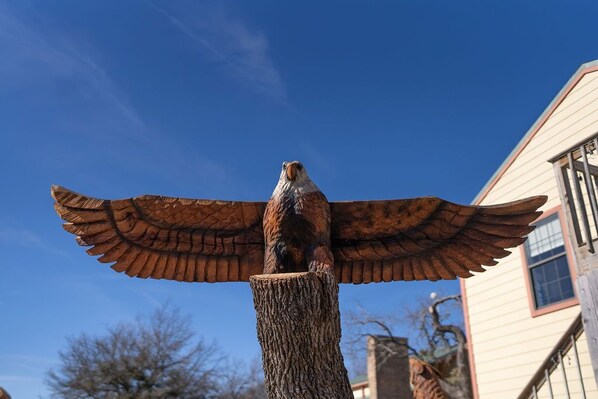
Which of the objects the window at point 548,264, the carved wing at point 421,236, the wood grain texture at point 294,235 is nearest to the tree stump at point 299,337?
the wood grain texture at point 294,235

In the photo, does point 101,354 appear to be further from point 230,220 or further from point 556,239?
point 230,220

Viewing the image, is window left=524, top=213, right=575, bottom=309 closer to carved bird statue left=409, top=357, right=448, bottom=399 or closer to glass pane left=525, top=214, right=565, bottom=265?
glass pane left=525, top=214, right=565, bottom=265

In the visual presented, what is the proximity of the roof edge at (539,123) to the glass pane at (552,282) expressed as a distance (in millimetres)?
1963

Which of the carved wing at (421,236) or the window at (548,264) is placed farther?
the window at (548,264)

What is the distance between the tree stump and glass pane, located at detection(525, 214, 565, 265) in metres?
6.73

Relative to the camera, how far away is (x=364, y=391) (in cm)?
2064

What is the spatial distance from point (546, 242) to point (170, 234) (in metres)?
7.15

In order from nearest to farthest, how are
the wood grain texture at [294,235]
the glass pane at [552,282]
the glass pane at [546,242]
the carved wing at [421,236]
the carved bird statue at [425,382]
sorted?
the wood grain texture at [294,235], the carved wing at [421,236], the carved bird statue at [425,382], the glass pane at [552,282], the glass pane at [546,242]

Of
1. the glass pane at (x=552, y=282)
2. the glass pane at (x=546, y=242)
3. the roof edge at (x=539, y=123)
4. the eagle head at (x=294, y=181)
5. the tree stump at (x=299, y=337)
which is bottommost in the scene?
the tree stump at (x=299, y=337)

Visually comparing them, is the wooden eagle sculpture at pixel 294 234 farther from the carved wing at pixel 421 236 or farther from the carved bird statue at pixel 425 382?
the carved bird statue at pixel 425 382

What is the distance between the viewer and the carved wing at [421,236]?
12.1ft

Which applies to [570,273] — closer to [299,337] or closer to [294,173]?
[294,173]

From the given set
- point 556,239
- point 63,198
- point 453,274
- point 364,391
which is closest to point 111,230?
point 63,198

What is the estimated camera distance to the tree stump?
2943mm
